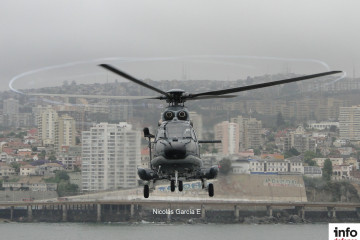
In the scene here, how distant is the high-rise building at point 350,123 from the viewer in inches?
4254

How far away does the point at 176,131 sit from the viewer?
19.5 m

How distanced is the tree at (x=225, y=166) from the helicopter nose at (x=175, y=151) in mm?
44315

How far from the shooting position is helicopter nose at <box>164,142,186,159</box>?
1892 cm

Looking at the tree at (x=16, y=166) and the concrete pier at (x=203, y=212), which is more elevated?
the tree at (x=16, y=166)

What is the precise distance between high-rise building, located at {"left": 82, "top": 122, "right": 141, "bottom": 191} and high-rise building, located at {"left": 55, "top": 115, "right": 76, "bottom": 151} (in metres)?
9.61

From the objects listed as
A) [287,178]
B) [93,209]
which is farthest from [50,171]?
[287,178]

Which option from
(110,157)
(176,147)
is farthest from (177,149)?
(110,157)

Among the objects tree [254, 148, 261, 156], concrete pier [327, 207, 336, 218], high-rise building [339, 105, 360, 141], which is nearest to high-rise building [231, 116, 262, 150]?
tree [254, 148, 261, 156]

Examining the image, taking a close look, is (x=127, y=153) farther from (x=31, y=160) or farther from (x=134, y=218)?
(x=31, y=160)

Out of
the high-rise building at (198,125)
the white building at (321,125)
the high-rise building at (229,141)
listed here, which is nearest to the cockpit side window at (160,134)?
the high-rise building at (198,125)

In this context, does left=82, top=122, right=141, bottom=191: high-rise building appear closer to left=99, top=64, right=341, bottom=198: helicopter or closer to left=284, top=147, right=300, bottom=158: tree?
left=284, top=147, right=300, bottom=158: tree

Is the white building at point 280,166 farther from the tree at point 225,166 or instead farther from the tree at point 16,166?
the tree at point 16,166

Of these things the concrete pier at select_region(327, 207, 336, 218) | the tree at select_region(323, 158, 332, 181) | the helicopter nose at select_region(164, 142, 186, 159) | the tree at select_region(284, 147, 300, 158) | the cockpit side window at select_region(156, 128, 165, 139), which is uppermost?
the tree at select_region(284, 147, 300, 158)

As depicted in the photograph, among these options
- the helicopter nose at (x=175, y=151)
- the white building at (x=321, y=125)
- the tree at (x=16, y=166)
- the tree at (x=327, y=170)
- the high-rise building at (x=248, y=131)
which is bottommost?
the tree at (x=327, y=170)
